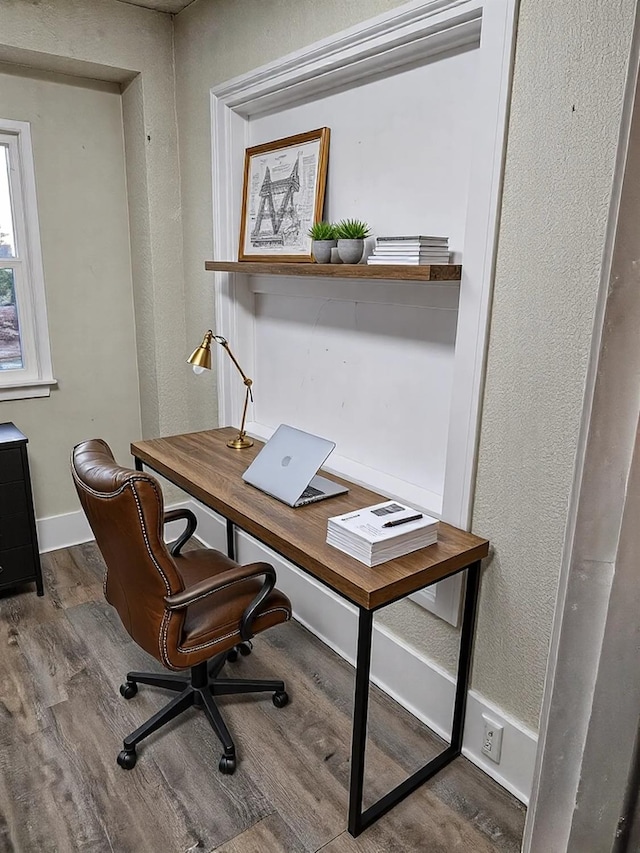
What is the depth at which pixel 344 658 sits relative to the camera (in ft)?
8.16

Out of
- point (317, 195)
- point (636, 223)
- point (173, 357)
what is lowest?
point (173, 357)

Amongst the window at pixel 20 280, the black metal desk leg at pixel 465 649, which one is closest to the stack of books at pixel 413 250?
the black metal desk leg at pixel 465 649

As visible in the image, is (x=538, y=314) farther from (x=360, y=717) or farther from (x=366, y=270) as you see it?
(x=360, y=717)

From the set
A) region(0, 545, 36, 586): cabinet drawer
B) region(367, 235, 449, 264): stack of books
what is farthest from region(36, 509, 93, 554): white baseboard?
region(367, 235, 449, 264): stack of books

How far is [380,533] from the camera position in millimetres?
1674

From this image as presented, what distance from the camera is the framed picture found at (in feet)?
Result: 7.68

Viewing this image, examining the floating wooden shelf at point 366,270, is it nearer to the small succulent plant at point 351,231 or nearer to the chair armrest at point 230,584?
the small succulent plant at point 351,231

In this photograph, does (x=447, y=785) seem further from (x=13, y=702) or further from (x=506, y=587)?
(x=13, y=702)

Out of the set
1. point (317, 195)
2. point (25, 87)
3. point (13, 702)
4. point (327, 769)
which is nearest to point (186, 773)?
point (327, 769)

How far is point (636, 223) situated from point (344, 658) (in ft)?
7.93

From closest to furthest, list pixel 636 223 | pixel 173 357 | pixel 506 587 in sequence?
pixel 636 223, pixel 506 587, pixel 173 357

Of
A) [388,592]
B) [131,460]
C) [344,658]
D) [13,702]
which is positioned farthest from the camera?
[131,460]

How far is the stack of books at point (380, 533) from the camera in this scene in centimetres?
165

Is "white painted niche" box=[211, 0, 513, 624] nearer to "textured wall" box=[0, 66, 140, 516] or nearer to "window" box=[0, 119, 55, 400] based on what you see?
"textured wall" box=[0, 66, 140, 516]
